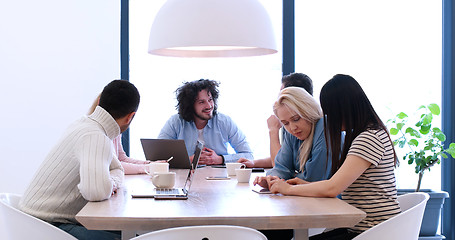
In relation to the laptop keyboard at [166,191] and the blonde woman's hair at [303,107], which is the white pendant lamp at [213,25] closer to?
the blonde woman's hair at [303,107]

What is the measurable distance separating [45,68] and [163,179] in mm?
1886

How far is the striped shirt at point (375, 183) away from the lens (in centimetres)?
242

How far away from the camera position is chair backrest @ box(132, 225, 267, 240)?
1.71 m

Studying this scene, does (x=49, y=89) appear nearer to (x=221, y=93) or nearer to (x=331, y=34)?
(x=221, y=93)

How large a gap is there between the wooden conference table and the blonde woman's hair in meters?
0.58

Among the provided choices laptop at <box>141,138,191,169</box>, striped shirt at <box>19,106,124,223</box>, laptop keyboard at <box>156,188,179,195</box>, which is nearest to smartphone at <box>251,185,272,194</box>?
laptop keyboard at <box>156,188,179,195</box>

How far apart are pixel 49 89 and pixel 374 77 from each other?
9.30 feet

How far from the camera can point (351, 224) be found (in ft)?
6.56

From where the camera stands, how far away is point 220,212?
6.64 feet

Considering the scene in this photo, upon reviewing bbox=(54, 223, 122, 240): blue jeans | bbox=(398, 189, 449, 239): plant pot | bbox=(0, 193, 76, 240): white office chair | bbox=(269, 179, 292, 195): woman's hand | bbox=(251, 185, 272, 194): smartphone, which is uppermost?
bbox=(269, 179, 292, 195): woman's hand

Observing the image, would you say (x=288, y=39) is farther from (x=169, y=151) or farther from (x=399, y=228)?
(x=399, y=228)

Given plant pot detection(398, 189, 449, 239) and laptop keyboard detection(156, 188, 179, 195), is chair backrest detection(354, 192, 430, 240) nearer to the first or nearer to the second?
laptop keyboard detection(156, 188, 179, 195)

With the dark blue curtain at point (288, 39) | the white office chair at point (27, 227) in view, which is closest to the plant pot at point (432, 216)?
the dark blue curtain at point (288, 39)

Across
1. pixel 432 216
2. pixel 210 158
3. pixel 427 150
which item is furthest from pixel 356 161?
pixel 427 150
